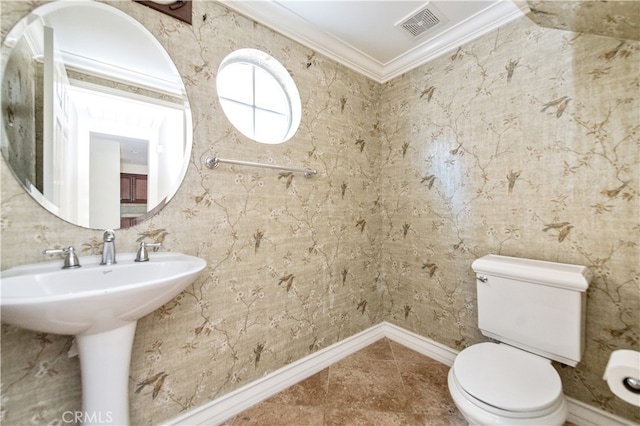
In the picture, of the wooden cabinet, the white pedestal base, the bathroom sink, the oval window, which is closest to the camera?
the bathroom sink

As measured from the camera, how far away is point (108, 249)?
995 millimetres

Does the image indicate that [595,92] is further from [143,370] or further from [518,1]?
[143,370]

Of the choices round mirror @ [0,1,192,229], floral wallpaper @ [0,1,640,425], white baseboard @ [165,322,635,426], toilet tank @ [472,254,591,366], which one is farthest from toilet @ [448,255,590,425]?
round mirror @ [0,1,192,229]

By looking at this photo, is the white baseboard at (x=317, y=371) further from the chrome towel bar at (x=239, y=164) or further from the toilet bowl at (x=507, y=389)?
the chrome towel bar at (x=239, y=164)

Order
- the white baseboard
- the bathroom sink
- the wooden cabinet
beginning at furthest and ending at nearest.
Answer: the white baseboard → the wooden cabinet → the bathroom sink

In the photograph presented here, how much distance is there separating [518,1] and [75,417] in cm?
280

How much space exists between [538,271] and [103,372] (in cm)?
182

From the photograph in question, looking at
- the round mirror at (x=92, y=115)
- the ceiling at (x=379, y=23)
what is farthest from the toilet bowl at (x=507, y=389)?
the ceiling at (x=379, y=23)

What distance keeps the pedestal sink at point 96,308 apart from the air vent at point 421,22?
5.84 ft

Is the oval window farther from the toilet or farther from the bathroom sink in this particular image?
the toilet

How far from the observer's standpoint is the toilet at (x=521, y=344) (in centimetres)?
91

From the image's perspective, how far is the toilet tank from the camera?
111 centimetres

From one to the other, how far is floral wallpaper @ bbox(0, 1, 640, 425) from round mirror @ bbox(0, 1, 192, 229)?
0.20 ft

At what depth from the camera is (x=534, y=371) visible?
41.5 inches
